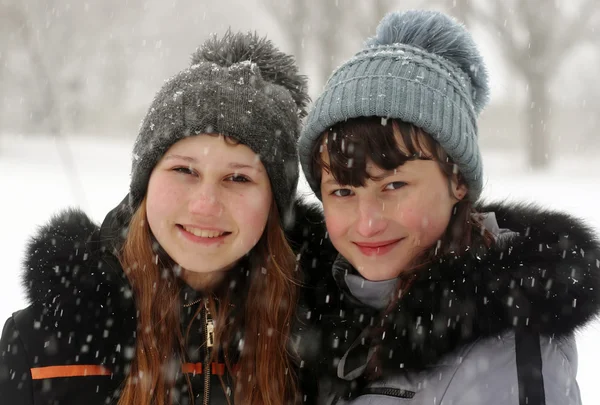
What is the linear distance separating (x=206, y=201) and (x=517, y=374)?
1125mm

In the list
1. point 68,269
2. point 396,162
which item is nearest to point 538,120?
point 396,162

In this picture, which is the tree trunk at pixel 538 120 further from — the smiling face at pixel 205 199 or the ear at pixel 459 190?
the smiling face at pixel 205 199

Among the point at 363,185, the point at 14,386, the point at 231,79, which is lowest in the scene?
the point at 14,386

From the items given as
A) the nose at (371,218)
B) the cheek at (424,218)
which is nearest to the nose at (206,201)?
the nose at (371,218)

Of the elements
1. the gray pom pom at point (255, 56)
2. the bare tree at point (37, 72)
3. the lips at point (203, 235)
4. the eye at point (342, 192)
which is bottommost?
the lips at point (203, 235)

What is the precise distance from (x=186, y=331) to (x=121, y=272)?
1.05 ft

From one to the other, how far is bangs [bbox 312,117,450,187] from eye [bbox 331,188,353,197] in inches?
2.2

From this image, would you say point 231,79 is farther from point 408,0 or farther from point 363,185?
point 408,0

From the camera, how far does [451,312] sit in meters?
1.79

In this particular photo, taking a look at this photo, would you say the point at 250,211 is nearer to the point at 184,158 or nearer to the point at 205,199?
the point at 205,199

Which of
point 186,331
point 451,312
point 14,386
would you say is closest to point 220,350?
point 186,331

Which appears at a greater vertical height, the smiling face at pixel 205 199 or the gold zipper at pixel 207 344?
the smiling face at pixel 205 199

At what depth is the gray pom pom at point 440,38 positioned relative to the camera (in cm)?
223

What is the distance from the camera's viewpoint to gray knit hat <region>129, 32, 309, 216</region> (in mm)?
2176
